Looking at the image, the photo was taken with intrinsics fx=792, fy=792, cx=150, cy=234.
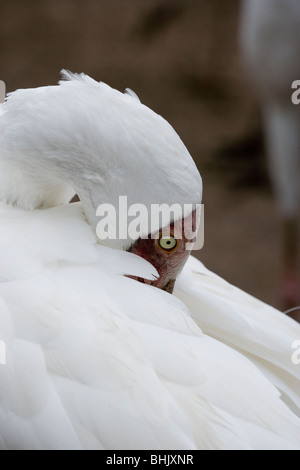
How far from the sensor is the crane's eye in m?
1.37

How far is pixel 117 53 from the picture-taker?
4992 millimetres

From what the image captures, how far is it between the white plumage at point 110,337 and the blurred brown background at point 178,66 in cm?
275

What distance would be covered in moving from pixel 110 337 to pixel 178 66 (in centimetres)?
395

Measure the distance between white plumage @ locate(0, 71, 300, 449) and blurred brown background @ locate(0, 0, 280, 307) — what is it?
2.75 metres

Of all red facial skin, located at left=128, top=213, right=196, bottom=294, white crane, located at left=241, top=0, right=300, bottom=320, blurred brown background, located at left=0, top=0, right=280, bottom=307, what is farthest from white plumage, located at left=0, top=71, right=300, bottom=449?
blurred brown background, located at left=0, top=0, right=280, bottom=307

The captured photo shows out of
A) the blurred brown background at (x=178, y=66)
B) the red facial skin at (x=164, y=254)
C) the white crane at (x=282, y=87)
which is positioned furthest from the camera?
the blurred brown background at (x=178, y=66)

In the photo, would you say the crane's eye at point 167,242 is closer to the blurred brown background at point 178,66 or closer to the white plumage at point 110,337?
A: the white plumage at point 110,337

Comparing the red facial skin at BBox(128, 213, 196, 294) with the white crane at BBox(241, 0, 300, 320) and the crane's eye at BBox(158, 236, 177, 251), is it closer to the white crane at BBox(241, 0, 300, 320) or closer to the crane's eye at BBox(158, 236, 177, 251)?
the crane's eye at BBox(158, 236, 177, 251)

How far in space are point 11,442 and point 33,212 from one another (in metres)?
0.46

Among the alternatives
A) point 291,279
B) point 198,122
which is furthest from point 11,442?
point 198,122

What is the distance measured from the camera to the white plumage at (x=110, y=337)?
1.11m

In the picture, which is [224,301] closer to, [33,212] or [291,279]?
[33,212]

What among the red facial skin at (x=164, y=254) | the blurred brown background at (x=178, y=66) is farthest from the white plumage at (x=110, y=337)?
the blurred brown background at (x=178, y=66)

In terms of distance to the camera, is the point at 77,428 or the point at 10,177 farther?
the point at 10,177
